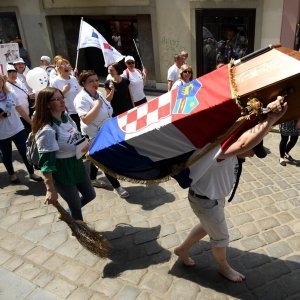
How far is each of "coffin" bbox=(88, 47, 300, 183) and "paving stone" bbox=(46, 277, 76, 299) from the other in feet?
4.37

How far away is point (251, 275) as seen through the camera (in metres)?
3.40

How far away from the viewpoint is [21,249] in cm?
406

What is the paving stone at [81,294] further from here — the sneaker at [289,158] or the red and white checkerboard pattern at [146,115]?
the sneaker at [289,158]

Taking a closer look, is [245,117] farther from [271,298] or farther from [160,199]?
[160,199]

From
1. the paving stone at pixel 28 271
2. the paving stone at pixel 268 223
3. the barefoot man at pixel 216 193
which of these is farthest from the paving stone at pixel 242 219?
the paving stone at pixel 28 271

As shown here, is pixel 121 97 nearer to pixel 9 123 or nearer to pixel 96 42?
pixel 96 42

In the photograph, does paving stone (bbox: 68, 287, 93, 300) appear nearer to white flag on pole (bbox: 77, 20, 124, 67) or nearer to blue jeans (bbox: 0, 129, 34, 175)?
blue jeans (bbox: 0, 129, 34, 175)

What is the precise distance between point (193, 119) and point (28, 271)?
2.55 m

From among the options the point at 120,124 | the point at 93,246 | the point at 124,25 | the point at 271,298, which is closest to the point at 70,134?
the point at 120,124

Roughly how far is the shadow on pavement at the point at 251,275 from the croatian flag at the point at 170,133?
1.21 m

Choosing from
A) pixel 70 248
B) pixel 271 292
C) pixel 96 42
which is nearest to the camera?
pixel 271 292

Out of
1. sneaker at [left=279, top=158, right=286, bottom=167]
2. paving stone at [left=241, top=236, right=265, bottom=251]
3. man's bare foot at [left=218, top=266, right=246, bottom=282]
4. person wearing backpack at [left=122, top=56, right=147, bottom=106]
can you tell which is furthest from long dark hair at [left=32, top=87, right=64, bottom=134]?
sneaker at [left=279, top=158, right=286, bottom=167]

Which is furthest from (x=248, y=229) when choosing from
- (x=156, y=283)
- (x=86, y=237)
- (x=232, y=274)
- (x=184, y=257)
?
(x=86, y=237)

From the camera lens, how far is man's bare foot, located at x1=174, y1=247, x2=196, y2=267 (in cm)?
350
